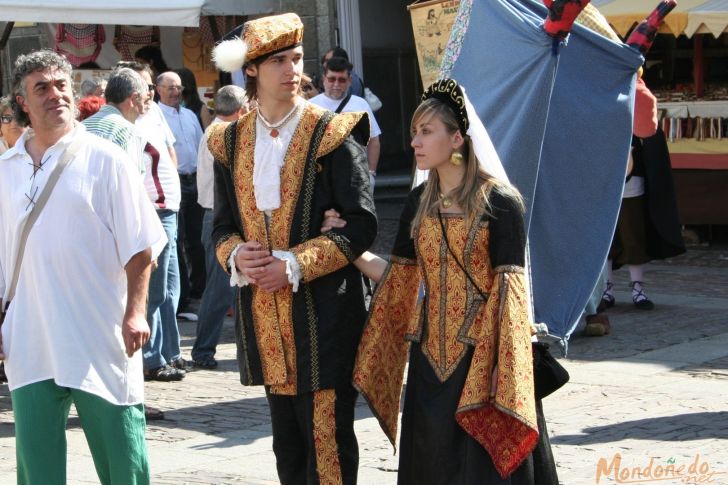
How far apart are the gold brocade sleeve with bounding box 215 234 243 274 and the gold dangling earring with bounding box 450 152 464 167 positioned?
86 centimetres

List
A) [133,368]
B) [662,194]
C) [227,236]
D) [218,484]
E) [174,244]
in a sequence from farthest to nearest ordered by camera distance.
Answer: [662,194], [174,244], [218,484], [227,236], [133,368]

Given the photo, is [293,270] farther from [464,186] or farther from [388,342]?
[464,186]

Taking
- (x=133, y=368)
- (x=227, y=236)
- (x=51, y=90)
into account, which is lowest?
(x=133, y=368)

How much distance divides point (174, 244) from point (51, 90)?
12.9ft

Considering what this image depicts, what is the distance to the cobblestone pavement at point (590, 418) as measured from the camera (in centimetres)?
600

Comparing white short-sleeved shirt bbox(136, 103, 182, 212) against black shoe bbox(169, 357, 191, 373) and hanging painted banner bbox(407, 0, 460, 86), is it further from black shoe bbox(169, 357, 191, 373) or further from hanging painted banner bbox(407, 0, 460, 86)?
hanging painted banner bbox(407, 0, 460, 86)

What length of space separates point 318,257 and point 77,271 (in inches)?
32.6

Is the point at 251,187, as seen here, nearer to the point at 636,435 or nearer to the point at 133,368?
the point at 133,368

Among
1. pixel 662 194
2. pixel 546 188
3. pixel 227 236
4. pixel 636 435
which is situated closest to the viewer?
pixel 227 236

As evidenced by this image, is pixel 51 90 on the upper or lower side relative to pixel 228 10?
lower

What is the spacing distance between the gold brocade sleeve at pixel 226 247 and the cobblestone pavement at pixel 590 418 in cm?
148

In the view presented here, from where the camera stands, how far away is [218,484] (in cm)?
590

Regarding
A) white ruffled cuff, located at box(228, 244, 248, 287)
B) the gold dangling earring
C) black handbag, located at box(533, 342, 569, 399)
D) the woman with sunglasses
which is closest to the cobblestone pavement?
black handbag, located at box(533, 342, 569, 399)

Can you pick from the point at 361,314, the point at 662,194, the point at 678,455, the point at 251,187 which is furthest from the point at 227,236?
the point at 662,194
